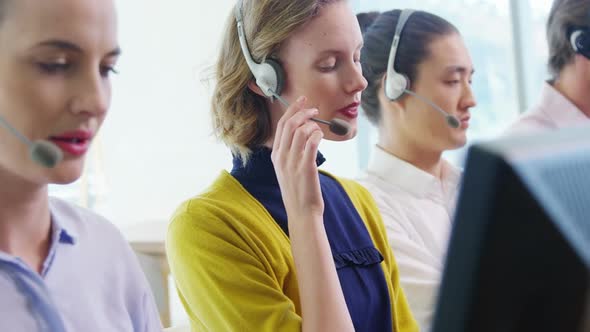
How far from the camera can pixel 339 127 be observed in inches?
50.4

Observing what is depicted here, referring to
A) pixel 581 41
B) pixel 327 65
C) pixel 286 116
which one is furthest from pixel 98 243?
pixel 581 41

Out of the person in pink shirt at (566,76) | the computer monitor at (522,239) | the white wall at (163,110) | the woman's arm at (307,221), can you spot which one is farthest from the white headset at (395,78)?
the white wall at (163,110)

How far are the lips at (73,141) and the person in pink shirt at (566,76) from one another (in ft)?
4.54

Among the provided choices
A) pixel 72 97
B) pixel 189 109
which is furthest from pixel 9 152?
pixel 189 109

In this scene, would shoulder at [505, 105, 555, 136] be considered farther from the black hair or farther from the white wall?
the white wall

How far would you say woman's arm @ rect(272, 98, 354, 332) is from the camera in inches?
45.0

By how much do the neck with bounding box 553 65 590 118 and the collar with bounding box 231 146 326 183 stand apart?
1063 millimetres

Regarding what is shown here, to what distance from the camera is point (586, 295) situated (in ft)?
1.13

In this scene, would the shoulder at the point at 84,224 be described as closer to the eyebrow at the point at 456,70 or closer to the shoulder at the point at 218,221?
the shoulder at the point at 218,221

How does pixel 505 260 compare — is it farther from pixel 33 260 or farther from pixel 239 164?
pixel 239 164

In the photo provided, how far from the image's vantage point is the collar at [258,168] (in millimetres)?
1333

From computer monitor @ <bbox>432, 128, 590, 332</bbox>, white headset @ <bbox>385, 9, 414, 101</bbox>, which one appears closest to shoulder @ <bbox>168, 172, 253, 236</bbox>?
white headset @ <bbox>385, 9, 414, 101</bbox>

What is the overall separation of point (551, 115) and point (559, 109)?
0.09 ft

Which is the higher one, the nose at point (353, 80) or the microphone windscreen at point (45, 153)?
the nose at point (353, 80)
